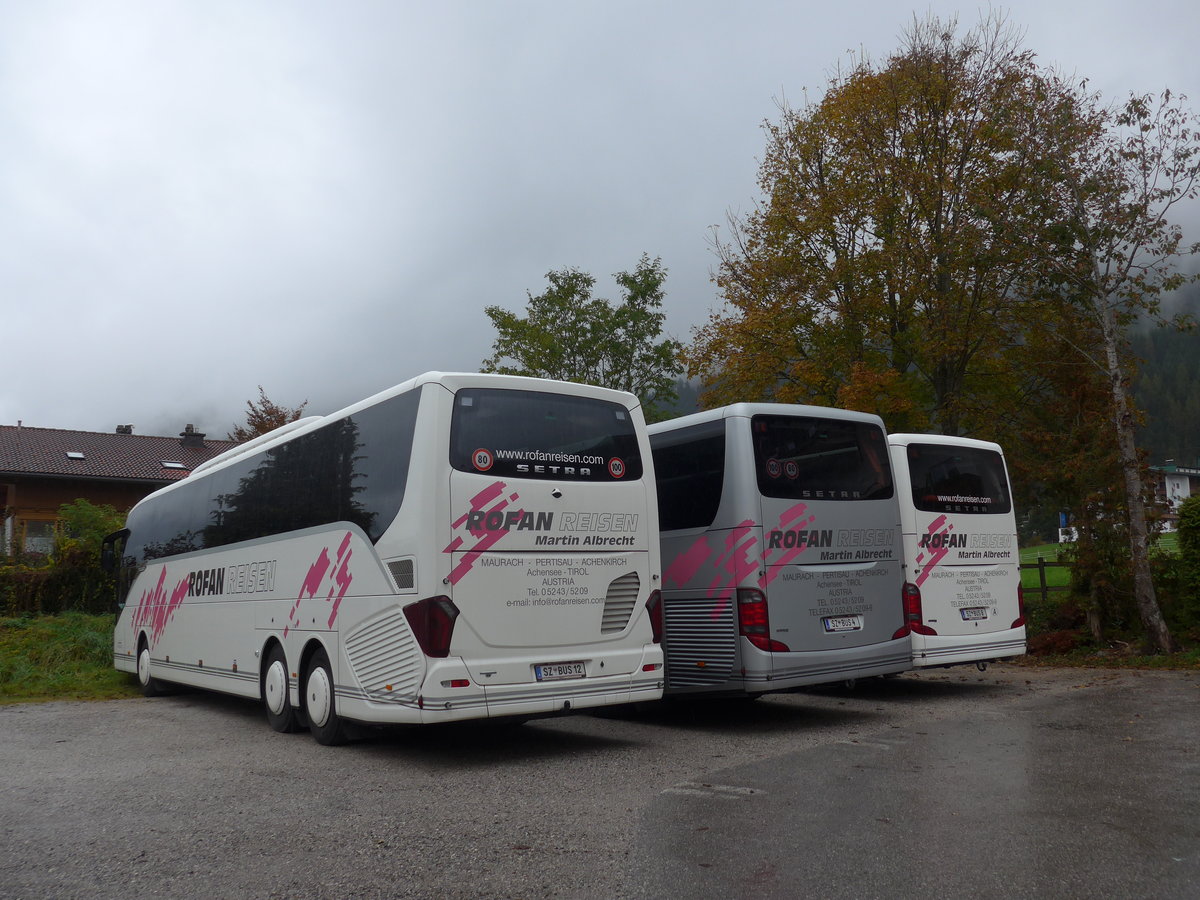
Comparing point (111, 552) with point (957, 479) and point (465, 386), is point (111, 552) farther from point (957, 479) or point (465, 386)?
point (957, 479)

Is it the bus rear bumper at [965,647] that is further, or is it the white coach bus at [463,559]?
the bus rear bumper at [965,647]

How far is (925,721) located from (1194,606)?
24.5ft

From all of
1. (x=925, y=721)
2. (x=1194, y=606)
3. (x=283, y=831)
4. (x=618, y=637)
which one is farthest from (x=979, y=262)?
(x=283, y=831)

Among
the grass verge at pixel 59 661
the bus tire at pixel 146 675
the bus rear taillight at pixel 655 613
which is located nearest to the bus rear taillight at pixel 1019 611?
the bus rear taillight at pixel 655 613

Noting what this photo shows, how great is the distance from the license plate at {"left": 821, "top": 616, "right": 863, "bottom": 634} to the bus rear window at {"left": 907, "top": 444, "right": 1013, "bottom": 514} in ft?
7.02

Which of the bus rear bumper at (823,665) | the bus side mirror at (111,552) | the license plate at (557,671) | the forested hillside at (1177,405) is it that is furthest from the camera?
the forested hillside at (1177,405)

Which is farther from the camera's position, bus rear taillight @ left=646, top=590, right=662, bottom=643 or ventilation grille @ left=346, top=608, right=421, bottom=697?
bus rear taillight @ left=646, top=590, right=662, bottom=643

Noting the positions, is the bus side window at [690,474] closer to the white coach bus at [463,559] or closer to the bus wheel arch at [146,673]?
the white coach bus at [463,559]

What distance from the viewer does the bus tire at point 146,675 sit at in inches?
603

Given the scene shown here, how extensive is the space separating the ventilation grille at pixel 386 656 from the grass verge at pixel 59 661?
316 inches

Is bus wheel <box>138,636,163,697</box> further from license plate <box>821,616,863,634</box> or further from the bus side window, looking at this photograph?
license plate <box>821,616,863,634</box>

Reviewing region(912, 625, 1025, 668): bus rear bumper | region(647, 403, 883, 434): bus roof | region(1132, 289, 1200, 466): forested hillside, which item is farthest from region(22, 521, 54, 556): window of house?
region(1132, 289, 1200, 466): forested hillside

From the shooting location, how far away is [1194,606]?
15.7m

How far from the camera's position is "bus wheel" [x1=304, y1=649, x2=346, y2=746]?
950 cm
